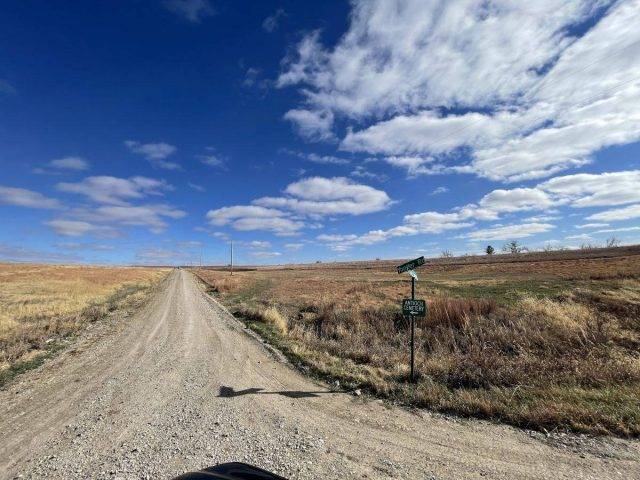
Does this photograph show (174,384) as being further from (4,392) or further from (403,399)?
(403,399)

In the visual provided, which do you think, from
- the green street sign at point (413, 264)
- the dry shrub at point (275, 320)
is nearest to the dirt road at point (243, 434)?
the green street sign at point (413, 264)

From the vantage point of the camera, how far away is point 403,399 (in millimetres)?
7309

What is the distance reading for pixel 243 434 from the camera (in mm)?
5895

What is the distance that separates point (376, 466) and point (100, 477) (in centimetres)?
368

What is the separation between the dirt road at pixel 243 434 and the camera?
4.81m

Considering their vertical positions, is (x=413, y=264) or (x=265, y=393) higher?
(x=413, y=264)

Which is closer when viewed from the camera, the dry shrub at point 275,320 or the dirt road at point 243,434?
the dirt road at point 243,434

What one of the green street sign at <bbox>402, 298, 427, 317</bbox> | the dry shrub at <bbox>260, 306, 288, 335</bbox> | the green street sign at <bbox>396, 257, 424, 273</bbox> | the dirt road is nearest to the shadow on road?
the dirt road

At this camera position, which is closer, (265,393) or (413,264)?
(265,393)

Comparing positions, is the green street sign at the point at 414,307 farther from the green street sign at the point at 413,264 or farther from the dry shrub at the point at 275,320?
the dry shrub at the point at 275,320

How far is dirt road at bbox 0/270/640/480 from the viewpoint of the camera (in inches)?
189

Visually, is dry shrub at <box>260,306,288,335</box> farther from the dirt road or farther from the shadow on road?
the shadow on road

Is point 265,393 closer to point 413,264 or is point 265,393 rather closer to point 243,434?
point 243,434

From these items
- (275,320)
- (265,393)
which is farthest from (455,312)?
(265,393)
